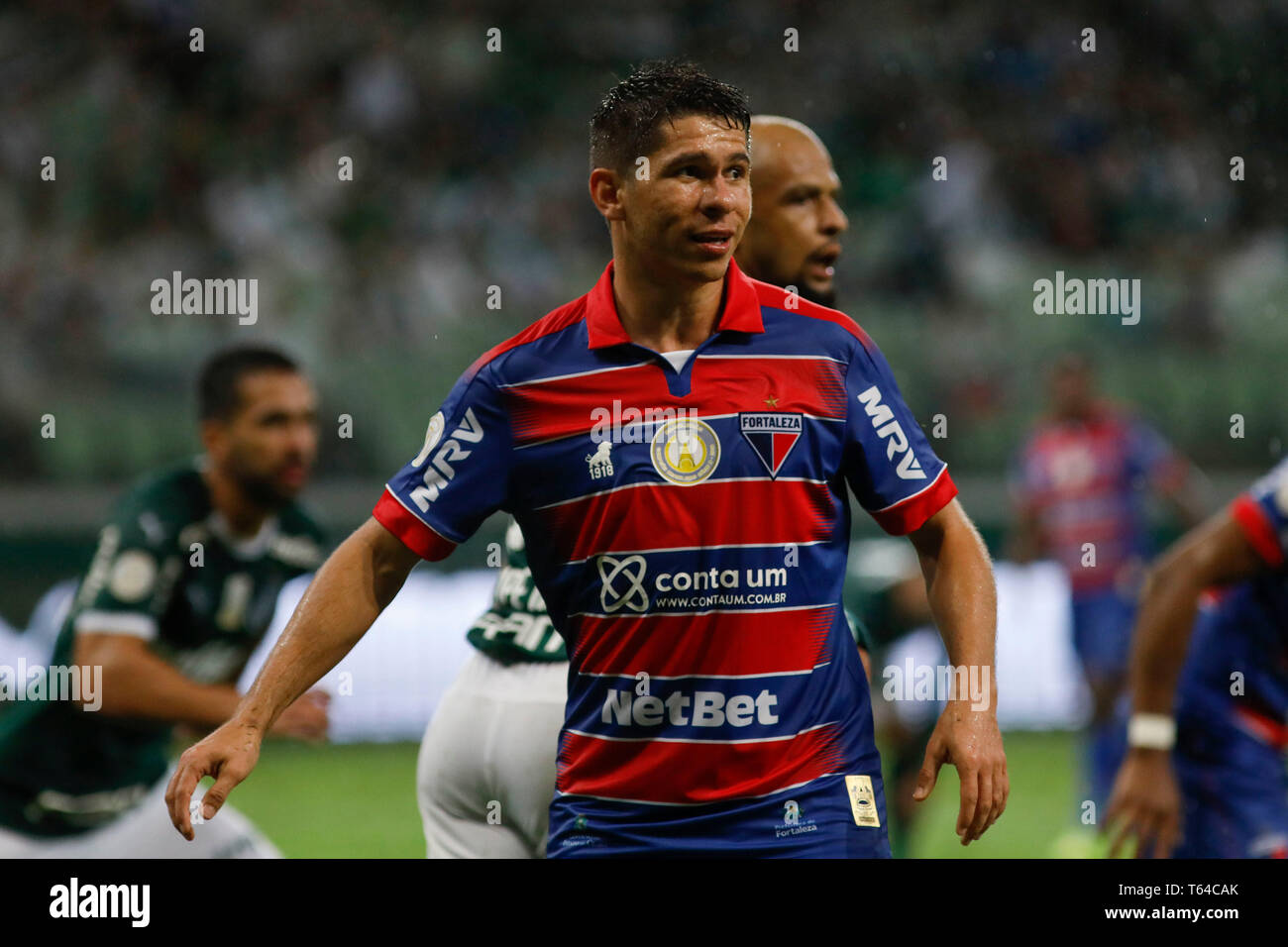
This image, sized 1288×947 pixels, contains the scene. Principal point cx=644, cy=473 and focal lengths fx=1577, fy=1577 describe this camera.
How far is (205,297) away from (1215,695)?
8984mm

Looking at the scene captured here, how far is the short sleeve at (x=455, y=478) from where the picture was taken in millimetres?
3186

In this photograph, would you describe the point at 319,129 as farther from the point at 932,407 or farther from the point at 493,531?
the point at 932,407

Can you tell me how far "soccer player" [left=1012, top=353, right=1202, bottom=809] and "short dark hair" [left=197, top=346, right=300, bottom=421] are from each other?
18.6 ft

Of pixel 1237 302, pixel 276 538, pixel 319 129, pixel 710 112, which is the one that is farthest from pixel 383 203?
pixel 710 112

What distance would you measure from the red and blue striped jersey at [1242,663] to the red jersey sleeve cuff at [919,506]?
69.2 inches

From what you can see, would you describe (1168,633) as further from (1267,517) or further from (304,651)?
(304,651)

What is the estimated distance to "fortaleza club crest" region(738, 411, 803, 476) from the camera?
3062 mm

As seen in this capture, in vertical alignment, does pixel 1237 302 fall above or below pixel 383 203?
below

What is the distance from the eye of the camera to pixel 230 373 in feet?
18.4

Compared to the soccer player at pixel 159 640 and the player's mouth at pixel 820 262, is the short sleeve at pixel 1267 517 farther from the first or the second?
the soccer player at pixel 159 640

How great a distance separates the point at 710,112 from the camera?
3.11 meters

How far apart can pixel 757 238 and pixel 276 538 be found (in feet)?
7.09
